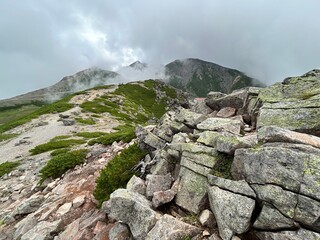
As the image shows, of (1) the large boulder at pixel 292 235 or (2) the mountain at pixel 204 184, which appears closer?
(1) the large boulder at pixel 292 235

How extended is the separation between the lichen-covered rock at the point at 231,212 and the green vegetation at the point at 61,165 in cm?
1551

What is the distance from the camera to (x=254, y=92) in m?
17.5

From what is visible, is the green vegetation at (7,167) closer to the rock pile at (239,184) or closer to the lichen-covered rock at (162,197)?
the rock pile at (239,184)

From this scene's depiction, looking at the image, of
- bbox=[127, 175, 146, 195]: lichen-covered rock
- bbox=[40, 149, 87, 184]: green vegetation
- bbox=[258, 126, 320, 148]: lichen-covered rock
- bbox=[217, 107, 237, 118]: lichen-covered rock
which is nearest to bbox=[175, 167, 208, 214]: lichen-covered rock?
bbox=[127, 175, 146, 195]: lichen-covered rock

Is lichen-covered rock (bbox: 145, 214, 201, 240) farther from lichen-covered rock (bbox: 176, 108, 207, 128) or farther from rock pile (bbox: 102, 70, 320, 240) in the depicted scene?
lichen-covered rock (bbox: 176, 108, 207, 128)

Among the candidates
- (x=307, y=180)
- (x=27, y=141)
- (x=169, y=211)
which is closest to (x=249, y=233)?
(x=307, y=180)

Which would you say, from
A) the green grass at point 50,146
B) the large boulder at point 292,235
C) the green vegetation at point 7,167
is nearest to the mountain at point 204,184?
the large boulder at point 292,235

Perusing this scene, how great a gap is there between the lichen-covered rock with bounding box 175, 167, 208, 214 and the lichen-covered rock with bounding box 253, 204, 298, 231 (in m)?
2.42

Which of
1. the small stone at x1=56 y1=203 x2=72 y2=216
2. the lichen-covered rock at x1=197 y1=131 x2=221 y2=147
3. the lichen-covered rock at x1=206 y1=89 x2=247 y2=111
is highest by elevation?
the lichen-covered rock at x1=206 y1=89 x2=247 y2=111

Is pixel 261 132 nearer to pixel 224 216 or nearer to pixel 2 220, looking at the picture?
pixel 224 216

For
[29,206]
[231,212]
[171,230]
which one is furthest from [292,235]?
[29,206]

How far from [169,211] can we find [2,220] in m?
11.3

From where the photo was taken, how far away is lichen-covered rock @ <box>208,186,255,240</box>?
26.1 ft

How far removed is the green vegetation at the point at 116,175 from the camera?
543 inches
